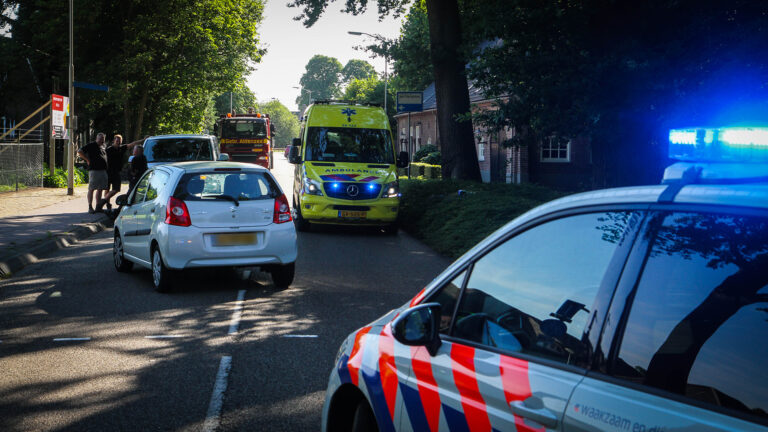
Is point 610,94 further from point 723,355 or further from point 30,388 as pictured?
point 723,355

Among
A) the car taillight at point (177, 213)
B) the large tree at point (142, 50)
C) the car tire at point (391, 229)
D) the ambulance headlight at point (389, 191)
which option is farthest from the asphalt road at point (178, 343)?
the large tree at point (142, 50)

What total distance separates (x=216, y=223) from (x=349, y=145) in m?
8.13

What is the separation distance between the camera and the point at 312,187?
1600 centimetres

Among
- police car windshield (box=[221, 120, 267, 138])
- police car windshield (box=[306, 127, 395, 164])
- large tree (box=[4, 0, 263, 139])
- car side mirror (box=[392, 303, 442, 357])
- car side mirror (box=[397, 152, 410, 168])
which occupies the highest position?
large tree (box=[4, 0, 263, 139])

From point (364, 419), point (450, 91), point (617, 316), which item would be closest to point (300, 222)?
point (450, 91)

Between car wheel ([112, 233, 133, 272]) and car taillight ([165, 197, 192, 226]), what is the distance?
6.38 ft

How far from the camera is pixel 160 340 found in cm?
688

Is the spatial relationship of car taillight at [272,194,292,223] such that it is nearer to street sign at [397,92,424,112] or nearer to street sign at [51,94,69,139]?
street sign at [397,92,424,112]

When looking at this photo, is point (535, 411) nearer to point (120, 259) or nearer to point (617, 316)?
point (617, 316)

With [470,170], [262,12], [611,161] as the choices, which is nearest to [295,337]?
[611,161]

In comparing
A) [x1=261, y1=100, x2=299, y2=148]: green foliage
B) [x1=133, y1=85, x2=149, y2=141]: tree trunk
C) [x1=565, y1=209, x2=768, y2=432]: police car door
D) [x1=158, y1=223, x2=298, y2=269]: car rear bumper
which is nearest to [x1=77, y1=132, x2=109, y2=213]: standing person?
[x1=158, y1=223, x2=298, y2=269]: car rear bumper

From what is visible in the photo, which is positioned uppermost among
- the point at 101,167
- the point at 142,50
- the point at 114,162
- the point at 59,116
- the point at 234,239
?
the point at 142,50

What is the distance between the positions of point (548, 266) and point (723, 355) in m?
0.72

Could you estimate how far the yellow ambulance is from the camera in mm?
15930
